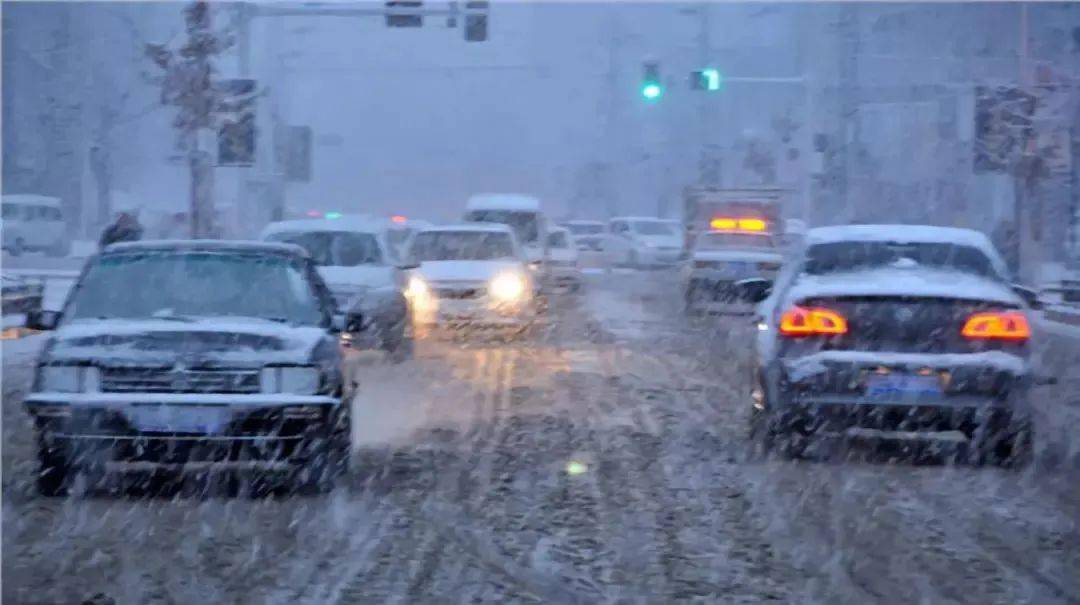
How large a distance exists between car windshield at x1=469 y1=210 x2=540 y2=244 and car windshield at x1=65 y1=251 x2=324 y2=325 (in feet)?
68.5

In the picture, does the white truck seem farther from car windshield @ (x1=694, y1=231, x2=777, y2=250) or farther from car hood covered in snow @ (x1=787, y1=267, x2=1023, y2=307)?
car hood covered in snow @ (x1=787, y1=267, x2=1023, y2=307)

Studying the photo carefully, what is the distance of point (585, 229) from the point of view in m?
59.2

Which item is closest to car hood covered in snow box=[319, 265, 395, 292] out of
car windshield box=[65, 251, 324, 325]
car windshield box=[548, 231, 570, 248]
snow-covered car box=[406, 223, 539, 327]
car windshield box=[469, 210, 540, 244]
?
snow-covered car box=[406, 223, 539, 327]

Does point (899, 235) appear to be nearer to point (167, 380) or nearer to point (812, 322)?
point (812, 322)

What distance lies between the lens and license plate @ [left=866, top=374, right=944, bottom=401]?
1095 cm

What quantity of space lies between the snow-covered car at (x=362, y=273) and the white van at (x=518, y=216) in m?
10.4

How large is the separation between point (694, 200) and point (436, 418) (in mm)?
24984

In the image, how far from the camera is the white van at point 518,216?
31828 millimetres

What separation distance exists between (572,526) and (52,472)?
115 inches

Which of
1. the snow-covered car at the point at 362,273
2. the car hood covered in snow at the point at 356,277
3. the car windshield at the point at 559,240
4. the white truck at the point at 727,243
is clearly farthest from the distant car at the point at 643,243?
the car hood covered in snow at the point at 356,277

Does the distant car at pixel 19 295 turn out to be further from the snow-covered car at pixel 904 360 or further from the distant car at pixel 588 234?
the distant car at pixel 588 234

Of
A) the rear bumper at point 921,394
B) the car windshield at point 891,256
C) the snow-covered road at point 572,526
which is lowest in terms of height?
the snow-covered road at point 572,526

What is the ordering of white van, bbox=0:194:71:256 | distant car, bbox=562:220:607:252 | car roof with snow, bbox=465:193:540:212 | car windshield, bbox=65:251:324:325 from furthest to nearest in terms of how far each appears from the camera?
distant car, bbox=562:220:607:252
white van, bbox=0:194:71:256
car roof with snow, bbox=465:193:540:212
car windshield, bbox=65:251:324:325

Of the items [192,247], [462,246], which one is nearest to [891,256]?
[192,247]
